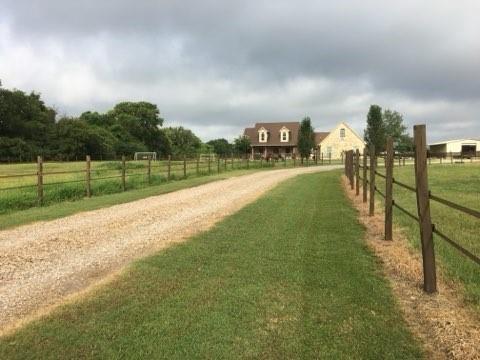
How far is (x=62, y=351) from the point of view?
3.81 meters

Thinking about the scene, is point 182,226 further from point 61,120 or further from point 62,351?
point 61,120

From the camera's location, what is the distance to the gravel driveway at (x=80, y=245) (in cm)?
535

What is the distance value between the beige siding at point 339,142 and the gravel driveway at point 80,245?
59705 mm

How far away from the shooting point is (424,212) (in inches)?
216

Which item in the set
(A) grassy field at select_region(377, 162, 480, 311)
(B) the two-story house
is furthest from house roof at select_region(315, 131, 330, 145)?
(A) grassy field at select_region(377, 162, 480, 311)

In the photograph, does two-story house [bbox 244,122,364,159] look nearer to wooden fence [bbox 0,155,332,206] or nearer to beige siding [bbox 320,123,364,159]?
beige siding [bbox 320,123,364,159]

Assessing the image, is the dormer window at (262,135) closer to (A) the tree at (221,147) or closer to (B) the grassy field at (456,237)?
(A) the tree at (221,147)

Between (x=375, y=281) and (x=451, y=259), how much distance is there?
1749 millimetres

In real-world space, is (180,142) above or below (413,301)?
above

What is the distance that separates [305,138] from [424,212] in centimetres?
4888

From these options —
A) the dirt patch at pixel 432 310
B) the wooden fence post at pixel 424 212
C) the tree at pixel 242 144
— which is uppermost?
the tree at pixel 242 144

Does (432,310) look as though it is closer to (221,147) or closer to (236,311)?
(236,311)

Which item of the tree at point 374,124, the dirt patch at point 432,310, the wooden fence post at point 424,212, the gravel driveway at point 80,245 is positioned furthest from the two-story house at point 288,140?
the wooden fence post at point 424,212

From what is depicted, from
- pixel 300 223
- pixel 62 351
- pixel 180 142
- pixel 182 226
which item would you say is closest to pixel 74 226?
pixel 182 226
